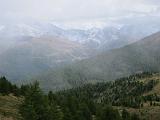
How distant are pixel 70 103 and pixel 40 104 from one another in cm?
3416

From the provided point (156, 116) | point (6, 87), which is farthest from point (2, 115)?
point (156, 116)

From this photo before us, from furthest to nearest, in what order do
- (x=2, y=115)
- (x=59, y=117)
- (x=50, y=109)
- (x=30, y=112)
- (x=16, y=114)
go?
(x=16, y=114), (x=2, y=115), (x=59, y=117), (x=50, y=109), (x=30, y=112)

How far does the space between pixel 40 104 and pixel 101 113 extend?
1243 inches

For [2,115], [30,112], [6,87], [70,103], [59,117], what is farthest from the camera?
[6,87]

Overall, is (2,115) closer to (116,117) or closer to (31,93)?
(31,93)

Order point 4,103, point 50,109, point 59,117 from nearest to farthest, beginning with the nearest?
point 50,109, point 59,117, point 4,103

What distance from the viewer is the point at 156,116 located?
160 m

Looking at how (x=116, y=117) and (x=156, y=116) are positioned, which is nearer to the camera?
(x=116, y=117)

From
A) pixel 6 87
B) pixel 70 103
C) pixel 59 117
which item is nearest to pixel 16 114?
pixel 59 117

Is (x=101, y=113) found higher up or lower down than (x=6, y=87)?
lower down

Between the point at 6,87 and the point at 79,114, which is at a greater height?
the point at 6,87

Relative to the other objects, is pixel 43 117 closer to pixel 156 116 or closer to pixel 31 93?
pixel 31 93

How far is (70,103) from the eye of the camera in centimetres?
8125

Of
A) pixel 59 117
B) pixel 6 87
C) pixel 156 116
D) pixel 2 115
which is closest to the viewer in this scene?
pixel 59 117
